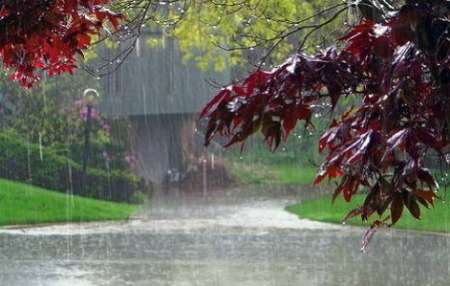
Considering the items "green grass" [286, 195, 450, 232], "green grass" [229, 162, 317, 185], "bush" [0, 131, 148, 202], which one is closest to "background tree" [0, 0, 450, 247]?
"green grass" [286, 195, 450, 232]

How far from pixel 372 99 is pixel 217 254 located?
9.16 meters

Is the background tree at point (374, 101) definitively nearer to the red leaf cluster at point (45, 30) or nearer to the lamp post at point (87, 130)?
the red leaf cluster at point (45, 30)

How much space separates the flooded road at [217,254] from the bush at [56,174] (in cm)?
278

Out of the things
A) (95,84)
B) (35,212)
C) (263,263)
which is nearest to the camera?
(263,263)

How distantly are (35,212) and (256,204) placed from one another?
16.6 ft

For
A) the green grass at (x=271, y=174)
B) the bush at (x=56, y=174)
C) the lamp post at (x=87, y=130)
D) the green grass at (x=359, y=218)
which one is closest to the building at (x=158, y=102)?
the green grass at (x=271, y=174)

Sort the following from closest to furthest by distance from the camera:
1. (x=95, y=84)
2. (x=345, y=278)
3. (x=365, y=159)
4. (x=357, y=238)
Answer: (x=365, y=159), (x=345, y=278), (x=357, y=238), (x=95, y=84)

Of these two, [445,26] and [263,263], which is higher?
[445,26]

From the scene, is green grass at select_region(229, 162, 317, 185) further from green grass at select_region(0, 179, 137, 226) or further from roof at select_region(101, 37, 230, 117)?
green grass at select_region(0, 179, 137, 226)

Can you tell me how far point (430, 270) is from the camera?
35.0ft

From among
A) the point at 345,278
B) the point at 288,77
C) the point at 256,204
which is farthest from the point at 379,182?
the point at 256,204

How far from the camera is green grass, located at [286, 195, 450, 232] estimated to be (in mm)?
14812

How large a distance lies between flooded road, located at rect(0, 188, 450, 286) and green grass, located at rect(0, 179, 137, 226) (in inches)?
25.5

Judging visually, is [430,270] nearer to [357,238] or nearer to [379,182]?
[357,238]
